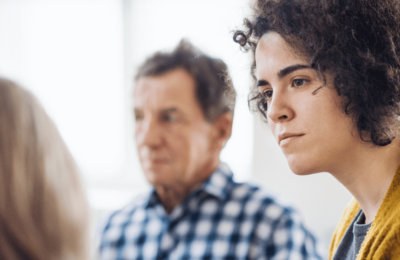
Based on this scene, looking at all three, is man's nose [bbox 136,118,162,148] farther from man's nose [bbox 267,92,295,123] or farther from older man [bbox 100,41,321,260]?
man's nose [bbox 267,92,295,123]

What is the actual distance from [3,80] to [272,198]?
0.78m

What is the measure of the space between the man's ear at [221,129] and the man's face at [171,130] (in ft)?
0.09

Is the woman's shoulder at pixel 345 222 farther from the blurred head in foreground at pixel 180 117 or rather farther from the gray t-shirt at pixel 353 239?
the blurred head in foreground at pixel 180 117

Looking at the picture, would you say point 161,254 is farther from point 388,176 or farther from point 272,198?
point 388,176

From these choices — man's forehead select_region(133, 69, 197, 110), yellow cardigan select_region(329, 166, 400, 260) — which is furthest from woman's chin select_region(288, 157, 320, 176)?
man's forehead select_region(133, 69, 197, 110)

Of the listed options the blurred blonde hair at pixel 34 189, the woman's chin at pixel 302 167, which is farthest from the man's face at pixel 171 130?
the woman's chin at pixel 302 167

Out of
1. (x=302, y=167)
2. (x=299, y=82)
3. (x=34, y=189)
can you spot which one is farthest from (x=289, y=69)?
(x=34, y=189)

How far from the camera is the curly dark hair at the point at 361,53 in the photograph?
0.53m

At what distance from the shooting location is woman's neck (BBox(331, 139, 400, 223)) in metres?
0.55

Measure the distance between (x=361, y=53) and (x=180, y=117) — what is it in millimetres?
662

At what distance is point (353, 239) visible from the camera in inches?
25.0

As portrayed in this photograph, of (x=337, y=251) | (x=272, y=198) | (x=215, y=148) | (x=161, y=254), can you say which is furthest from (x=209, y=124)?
(x=337, y=251)

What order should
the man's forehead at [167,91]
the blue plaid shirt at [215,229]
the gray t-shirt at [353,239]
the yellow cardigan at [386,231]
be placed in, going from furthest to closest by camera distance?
the man's forehead at [167,91] < the blue plaid shirt at [215,229] < the gray t-shirt at [353,239] < the yellow cardigan at [386,231]

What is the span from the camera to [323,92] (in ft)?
1.75
